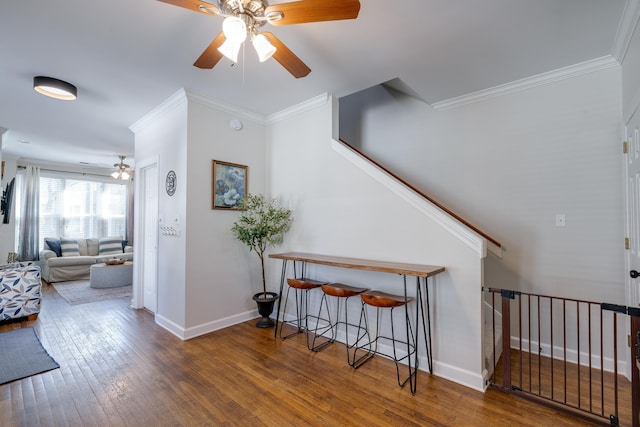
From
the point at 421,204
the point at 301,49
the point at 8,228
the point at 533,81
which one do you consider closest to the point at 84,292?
the point at 8,228

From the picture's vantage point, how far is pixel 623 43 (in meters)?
2.14

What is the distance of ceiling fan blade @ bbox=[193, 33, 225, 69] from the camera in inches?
67.4

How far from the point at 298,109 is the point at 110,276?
16.0 feet

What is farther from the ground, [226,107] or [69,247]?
[226,107]

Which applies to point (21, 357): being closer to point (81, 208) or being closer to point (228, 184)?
point (228, 184)

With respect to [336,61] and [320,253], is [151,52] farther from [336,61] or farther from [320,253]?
[320,253]

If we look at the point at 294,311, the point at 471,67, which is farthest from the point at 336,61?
the point at 294,311

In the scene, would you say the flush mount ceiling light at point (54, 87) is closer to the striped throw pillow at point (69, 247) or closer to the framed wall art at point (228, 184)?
the framed wall art at point (228, 184)

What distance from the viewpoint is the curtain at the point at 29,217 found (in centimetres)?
620

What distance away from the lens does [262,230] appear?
11.1ft

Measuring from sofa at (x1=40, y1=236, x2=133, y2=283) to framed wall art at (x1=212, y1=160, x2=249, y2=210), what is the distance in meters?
4.65

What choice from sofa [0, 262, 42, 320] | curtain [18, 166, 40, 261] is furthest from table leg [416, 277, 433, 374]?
curtain [18, 166, 40, 261]

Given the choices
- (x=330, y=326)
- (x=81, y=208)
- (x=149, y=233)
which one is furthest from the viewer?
(x=81, y=208)

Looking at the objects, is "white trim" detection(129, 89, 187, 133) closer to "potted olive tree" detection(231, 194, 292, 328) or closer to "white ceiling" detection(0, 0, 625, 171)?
"white ceiling" detection(0, 0, 625, 171)
